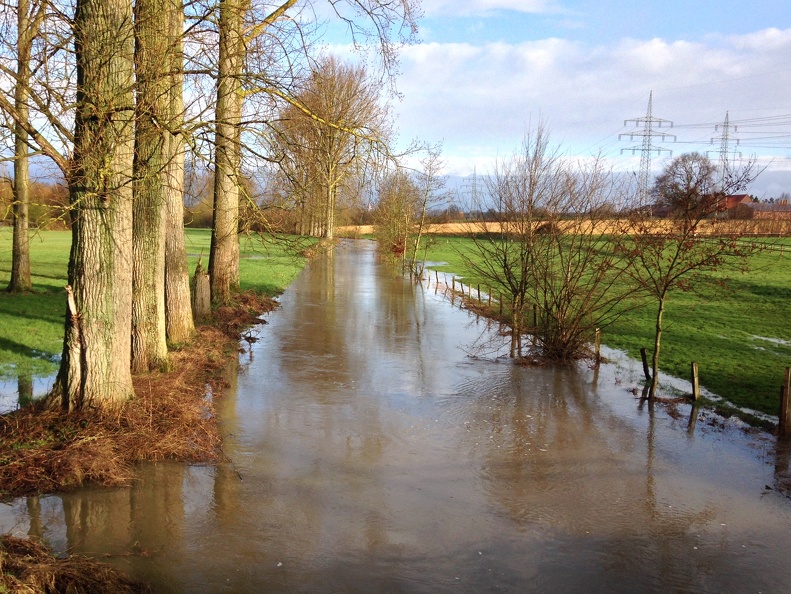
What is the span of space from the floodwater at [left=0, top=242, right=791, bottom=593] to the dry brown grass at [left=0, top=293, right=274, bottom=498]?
0.26 m

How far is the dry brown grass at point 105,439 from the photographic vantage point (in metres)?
6.25

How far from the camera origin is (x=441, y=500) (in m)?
6.55

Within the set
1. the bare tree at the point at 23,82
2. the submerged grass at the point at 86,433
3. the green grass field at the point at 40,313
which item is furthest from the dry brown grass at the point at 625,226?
the bare tree at the point at 23,82

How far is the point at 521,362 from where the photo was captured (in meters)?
13.3

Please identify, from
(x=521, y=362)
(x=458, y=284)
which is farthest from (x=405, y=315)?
(x=458, y=284)

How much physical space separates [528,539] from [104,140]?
5.95m

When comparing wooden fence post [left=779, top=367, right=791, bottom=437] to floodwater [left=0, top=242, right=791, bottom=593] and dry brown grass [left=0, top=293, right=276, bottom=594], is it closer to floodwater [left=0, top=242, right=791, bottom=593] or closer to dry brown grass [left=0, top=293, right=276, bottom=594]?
floodwater [left=0, top=242, right=791, bottom=593]

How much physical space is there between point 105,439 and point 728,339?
15377mm

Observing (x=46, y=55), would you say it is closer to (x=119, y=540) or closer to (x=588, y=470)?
(x=119, y=540)

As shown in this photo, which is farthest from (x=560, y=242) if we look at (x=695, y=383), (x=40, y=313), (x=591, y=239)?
(x=40, y=313)

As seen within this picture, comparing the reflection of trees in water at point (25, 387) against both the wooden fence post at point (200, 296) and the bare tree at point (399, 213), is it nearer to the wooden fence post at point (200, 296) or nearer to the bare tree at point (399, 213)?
the wooden fence post at point (200, 296)

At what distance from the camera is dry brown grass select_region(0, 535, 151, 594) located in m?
4.08

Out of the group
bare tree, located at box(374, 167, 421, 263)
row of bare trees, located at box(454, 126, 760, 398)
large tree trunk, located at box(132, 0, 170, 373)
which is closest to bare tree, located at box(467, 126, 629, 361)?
row of bare trees, located at box(454, 126, 760, 398)

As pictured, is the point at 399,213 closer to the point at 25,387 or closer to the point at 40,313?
the point at 40,313
